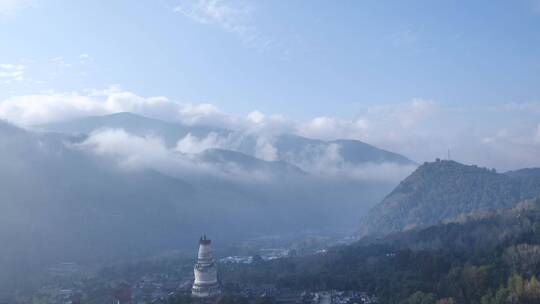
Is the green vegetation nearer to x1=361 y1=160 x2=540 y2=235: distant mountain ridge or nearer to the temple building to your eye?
the temple building

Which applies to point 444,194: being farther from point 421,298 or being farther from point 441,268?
point 421,298

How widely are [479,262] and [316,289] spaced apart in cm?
1557

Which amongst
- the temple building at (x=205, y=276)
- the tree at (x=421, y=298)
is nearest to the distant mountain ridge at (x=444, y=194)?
the tree at (x=421, y=298)

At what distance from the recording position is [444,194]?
476 ft

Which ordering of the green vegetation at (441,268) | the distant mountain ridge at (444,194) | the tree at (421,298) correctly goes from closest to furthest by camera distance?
the tree at (421,298) → the green vegetation at (441,268) → the distant mountain ridge at (444,194)

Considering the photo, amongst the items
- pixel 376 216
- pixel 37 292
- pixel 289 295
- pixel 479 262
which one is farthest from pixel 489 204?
pixel 37 292

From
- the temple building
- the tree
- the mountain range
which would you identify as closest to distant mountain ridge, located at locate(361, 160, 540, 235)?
the mountain range

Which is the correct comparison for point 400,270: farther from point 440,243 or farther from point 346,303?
point 440,243

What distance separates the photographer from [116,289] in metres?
60.8

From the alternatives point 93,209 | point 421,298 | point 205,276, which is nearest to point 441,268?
point 421,298

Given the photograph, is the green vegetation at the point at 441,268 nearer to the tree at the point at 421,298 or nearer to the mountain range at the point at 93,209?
the tree at the point at 421,298

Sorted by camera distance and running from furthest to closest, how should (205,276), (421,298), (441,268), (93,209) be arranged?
(93,209)
(441,268)
(205,276)
(421,298)

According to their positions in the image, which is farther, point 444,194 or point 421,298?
point 444,194

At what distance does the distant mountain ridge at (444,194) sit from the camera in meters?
137
